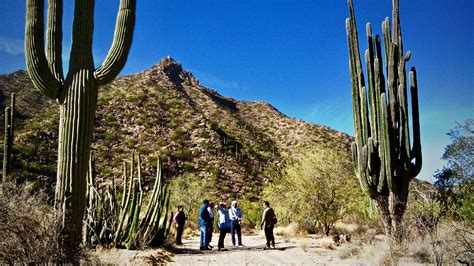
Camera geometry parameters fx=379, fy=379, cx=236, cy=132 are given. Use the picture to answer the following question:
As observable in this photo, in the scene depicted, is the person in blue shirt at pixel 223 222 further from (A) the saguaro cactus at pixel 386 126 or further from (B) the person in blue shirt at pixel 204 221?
(A) the saguaro cactus at pixel 386 126

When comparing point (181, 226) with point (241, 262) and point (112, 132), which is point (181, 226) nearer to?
point (241, 262)

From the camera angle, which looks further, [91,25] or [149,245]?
[149,245]

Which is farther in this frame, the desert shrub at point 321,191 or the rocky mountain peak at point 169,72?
the rocky mountain peak at point 169,72

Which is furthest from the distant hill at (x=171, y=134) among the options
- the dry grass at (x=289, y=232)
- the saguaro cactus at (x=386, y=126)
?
the saguaro cactus at (x=386, y=126)

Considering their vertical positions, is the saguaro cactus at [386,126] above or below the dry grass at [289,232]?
above

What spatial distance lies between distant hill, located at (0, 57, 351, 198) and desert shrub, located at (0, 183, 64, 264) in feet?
65.0

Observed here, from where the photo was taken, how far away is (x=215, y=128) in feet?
139

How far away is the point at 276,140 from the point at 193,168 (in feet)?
47.1

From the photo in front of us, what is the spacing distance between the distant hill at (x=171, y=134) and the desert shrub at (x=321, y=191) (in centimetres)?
937

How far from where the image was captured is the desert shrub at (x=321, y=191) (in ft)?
54.7

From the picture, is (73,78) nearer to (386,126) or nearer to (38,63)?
(38,63)

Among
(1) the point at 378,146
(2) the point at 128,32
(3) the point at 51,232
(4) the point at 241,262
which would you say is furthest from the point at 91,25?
(1) the point at 378,146

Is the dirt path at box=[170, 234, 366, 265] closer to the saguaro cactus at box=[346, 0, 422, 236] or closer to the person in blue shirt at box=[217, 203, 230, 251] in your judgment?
the person in blue shirt at box=[217, 203, 230, 251]

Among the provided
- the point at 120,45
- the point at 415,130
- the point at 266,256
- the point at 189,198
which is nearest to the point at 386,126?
the point at 415,130
